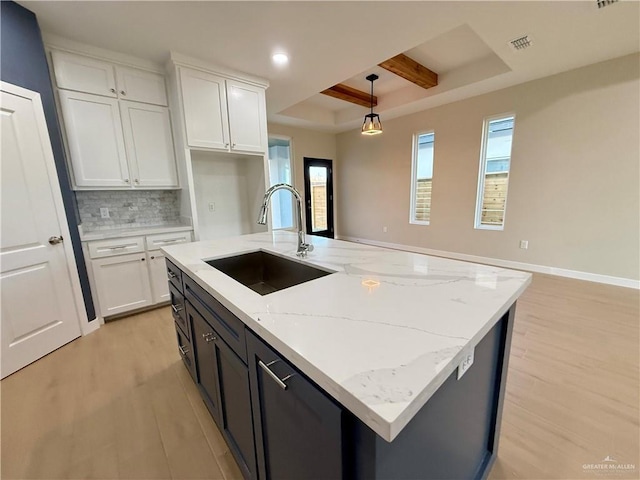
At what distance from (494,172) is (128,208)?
507cm

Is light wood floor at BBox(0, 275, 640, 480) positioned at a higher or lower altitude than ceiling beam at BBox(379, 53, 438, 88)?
lower

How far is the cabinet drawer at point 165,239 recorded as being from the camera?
2.71 m

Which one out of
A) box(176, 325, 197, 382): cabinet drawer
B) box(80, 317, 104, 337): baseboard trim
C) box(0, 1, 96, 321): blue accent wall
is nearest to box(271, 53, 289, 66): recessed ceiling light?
box(0, 1, 96, 321): blue accent wall

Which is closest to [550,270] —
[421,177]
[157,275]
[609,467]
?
[421,177]

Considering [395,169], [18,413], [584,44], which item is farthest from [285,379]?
[395,169]

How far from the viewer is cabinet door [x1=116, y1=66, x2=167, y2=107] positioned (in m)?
2.55

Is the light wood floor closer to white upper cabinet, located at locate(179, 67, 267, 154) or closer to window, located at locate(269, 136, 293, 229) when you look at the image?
white upper cabinet, located at locate(179, 67, 267, 154)

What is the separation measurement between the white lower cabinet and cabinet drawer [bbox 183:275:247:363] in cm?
143

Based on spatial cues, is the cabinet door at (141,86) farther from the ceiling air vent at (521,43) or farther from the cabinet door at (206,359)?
the ceiling air vent at (521,43)

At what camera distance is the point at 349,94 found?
4.28 m

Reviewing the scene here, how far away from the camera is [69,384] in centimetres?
180

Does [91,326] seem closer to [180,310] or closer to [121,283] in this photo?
[121,283]

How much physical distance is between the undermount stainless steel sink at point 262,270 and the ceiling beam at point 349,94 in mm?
3287

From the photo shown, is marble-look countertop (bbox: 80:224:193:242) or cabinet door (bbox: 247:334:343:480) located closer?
cabinet door (bbox: 247:334:343:480)
